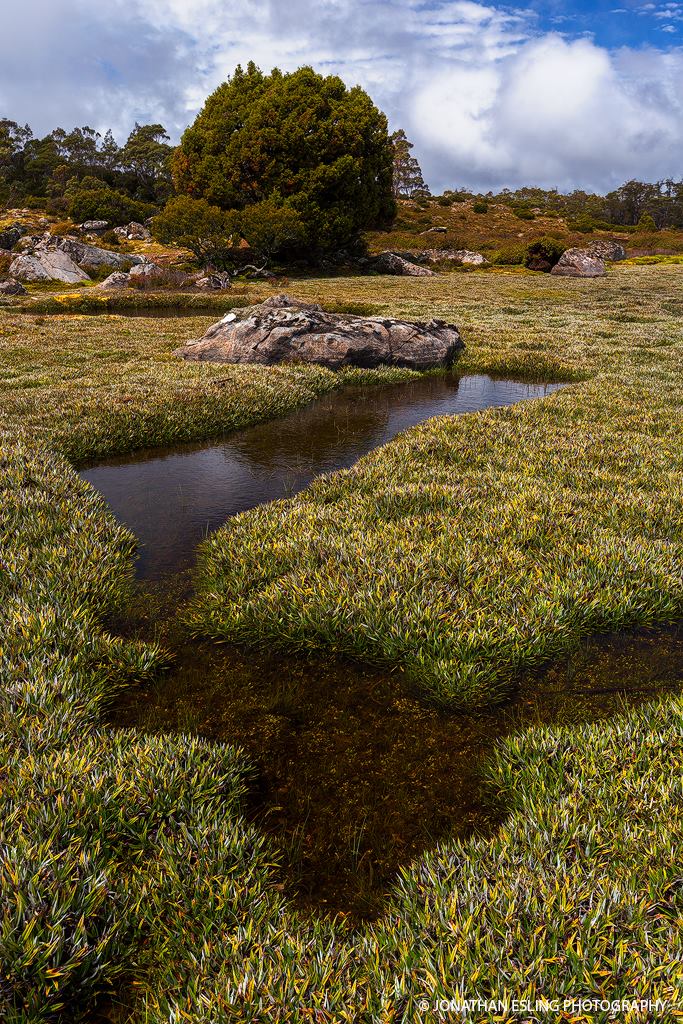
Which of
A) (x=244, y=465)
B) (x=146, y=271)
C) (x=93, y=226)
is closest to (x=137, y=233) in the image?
(x=93, y=226)

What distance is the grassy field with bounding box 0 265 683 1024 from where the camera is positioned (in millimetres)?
2807

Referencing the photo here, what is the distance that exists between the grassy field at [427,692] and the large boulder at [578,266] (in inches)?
2382

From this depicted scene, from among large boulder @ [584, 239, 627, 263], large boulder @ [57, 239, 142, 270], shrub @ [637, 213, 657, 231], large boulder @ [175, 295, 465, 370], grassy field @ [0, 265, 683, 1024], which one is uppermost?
shrub @ [637, 213, 657, 231]

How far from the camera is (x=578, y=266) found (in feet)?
211

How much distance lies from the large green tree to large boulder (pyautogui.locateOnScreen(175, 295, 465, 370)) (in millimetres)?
43345

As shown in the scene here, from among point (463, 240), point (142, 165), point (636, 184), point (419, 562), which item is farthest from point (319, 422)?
point (636, 184)

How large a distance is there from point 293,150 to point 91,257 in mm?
25407

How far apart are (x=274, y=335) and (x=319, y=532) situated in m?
15.0

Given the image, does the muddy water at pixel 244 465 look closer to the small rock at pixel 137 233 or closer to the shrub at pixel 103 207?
the small rock at pixel 137 233

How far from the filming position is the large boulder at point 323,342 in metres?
20.5

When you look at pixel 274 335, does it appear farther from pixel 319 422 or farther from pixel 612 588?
pixel 612 588

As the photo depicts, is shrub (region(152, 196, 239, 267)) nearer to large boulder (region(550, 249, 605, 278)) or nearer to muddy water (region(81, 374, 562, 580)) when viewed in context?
large boulder (region(550, 249, 605, 278))

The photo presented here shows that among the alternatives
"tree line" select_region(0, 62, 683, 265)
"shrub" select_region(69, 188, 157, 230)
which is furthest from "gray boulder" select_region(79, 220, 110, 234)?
"tree line" select_region(0, 62, 683, 265)

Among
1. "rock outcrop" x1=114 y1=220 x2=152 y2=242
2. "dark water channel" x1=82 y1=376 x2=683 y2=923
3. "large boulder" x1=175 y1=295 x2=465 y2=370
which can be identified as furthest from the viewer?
Result: "rock outcrop" x1=114 y1=220 x2=152 y2=242
